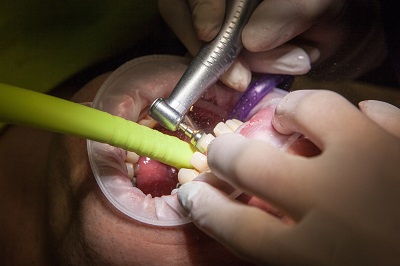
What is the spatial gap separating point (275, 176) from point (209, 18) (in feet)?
1.31

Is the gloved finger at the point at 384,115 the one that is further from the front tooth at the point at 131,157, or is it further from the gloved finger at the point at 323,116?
the front tooth at the point at 131,157

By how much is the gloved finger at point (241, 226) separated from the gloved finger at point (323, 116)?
133 millimetres

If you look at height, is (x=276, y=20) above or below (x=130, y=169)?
above

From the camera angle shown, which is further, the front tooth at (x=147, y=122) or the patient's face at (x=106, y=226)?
the front tooth at (x=147, y=122)

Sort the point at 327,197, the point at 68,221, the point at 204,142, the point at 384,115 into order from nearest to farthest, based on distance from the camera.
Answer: the point at 327,197 → the point at 384,115 → the point at 204,142 → the point at 68,221

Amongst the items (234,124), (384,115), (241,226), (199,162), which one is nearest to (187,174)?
(199,162)

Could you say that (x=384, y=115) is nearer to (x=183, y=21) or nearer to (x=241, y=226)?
(x=241, y=226)

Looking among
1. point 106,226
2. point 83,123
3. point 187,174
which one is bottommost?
point 106,226

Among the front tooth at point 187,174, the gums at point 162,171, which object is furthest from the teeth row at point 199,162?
the gums at point 162,171

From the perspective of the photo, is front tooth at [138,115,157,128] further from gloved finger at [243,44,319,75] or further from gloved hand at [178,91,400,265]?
gloved hand at [178,91,400,265]

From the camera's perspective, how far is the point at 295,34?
0.89 metres

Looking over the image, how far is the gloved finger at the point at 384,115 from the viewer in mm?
686

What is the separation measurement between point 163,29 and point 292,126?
0.67 meters

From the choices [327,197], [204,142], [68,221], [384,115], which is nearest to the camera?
[327,197]
